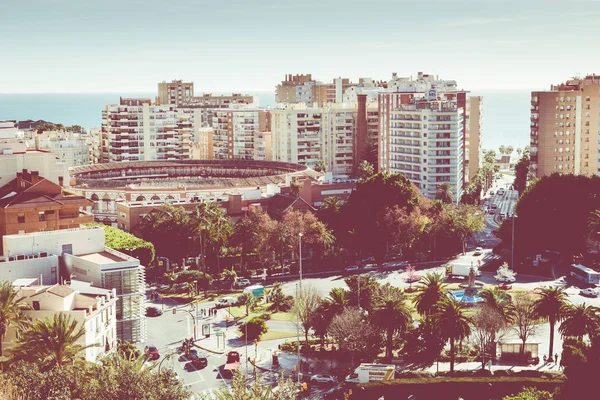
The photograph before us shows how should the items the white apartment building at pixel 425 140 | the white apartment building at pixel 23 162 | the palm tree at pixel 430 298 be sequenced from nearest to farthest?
the palm tree at pixel 430 298 < the white apartment building at pixel 23 162 < the white apartment building at pixel 425 140

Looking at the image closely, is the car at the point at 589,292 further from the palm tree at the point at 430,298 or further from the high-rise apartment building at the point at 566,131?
the high-rise apartment building at the point at 566,131

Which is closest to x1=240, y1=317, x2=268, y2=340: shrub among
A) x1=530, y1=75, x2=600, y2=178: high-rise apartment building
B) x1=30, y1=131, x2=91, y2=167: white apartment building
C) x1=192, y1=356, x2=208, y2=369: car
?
x1=192, y1=356, x2=208, y2=369: car

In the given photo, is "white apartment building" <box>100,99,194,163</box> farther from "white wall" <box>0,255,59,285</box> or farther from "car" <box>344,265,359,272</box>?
"white wall" <box>0,255,59,285</box>

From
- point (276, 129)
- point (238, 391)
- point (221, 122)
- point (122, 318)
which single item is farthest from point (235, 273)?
point (221, 122)

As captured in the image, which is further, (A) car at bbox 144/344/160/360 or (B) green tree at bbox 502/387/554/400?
(A) car at bbox 144/344/160/360

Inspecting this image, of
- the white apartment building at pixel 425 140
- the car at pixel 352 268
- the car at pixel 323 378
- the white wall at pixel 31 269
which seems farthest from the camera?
the white apartment building at pixel 425 140

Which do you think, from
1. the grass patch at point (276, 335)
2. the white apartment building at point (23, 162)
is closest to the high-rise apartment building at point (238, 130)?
the white apartment building at point (23, 162)

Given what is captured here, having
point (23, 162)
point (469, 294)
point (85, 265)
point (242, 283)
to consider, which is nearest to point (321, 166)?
point (242, 283)
